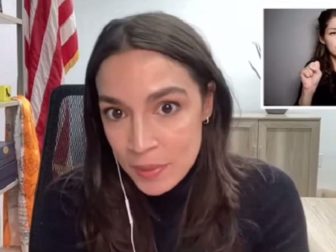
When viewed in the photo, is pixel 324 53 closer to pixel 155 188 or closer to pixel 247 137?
pixel 247 137

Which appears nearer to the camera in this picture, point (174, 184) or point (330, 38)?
point (174, 184)

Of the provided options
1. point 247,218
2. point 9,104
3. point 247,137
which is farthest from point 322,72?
point 247,218

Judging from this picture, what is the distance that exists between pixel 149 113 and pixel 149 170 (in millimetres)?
95

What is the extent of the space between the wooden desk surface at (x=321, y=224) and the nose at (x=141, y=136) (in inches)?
20.0

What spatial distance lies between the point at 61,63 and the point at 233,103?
124 centimetres

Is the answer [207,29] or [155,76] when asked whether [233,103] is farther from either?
[207,29]

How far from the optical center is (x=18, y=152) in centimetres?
169

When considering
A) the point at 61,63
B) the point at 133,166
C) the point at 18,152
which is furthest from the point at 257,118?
the point at 133,166

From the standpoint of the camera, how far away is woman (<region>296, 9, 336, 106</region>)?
115 inches

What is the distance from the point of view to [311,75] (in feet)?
10.0

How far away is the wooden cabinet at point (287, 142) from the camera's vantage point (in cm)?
325

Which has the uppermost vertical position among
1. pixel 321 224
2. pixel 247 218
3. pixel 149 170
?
pixel 149 170

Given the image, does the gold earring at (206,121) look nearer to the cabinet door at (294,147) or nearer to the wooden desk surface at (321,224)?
the wooden desk surface at (321,224)

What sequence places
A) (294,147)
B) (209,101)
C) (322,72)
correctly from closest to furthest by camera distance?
(209,101), (322,72), (294,147)
